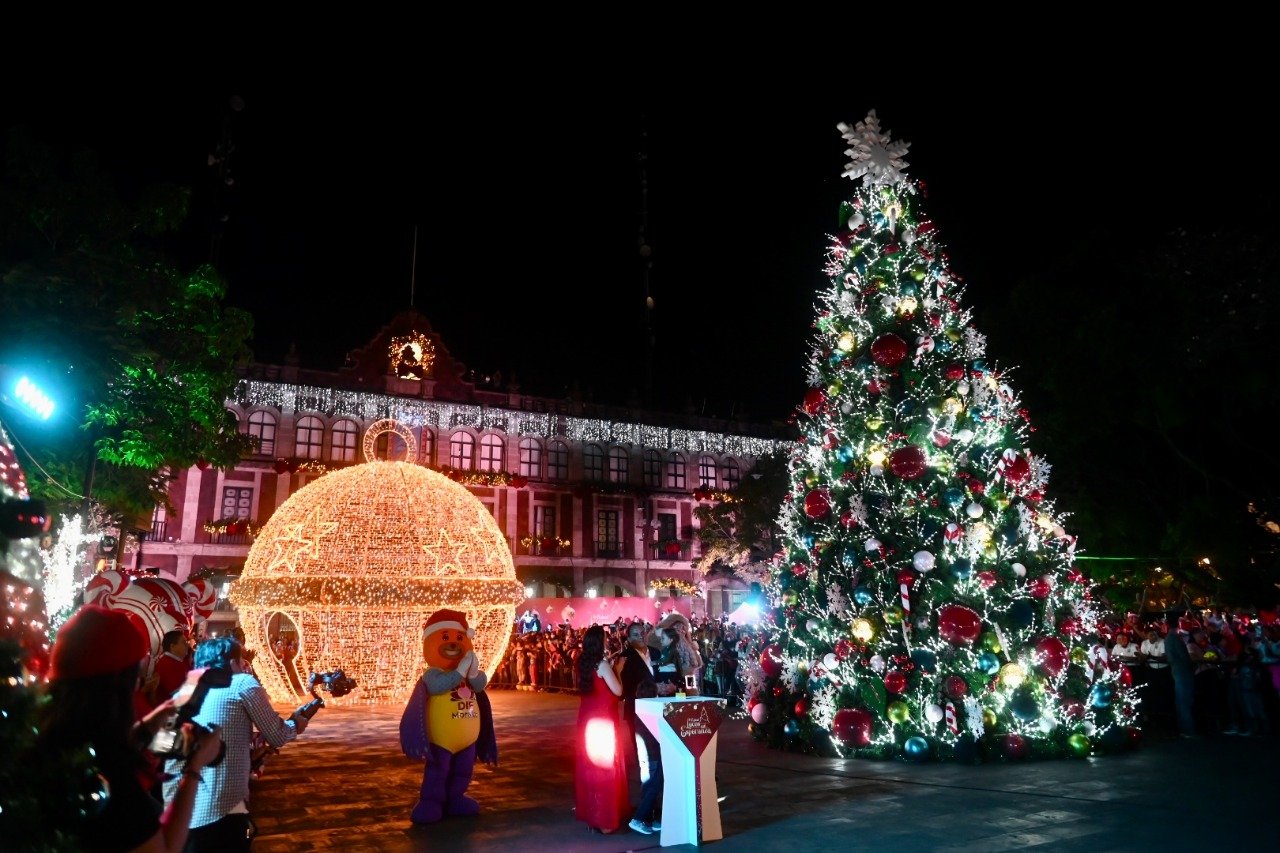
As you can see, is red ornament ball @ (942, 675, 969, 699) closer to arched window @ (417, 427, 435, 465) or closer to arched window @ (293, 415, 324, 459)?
arched window @ (417, 427, 435, 465)

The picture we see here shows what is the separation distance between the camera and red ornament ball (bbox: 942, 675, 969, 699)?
855 cm

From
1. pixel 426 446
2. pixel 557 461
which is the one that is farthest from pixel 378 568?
pixel 557 461

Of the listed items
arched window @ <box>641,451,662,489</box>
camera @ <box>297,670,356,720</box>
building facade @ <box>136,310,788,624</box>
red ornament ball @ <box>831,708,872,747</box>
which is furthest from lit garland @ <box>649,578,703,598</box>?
camera @ <box>297,670,356,720</box>

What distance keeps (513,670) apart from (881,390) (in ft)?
43.8

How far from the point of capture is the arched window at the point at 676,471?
4250 centimetres

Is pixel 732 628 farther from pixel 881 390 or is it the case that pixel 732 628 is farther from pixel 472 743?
pixel 472 743

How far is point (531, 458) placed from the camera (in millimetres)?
39094

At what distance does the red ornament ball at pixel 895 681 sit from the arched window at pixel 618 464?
3259cm

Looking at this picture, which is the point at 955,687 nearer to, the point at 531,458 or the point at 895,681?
the point at 895,681

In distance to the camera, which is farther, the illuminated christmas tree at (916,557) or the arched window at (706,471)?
the arched window at (706,471)

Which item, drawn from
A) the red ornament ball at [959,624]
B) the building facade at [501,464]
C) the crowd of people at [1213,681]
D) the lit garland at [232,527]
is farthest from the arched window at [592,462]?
the red ornament ball at [959,624]

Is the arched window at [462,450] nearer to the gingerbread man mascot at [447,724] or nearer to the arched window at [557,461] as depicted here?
the arched window at [557,461]

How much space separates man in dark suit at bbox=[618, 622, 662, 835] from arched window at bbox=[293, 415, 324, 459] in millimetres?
30967

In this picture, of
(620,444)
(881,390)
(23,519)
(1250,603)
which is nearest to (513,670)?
(881,390)
